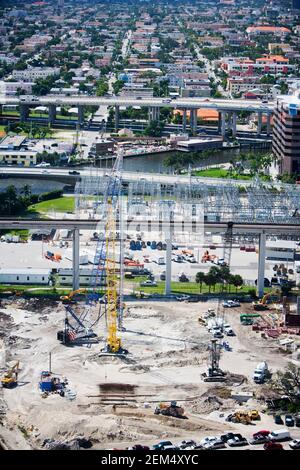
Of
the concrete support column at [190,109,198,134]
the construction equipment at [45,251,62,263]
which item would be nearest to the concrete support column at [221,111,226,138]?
the concrete support column at [190,109,198,134]

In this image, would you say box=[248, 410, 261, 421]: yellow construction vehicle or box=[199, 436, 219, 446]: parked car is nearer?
box=[199, 436, 219, 446]: parked car

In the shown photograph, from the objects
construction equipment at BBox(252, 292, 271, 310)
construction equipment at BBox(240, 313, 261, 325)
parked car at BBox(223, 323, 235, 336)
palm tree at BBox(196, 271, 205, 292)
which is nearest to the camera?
parked car at BBox(223, 323, 235, 336)

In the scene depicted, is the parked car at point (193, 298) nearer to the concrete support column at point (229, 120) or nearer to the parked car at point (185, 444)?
the parked car at point (185, 444)

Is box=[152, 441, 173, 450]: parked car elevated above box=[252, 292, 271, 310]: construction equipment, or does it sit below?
above

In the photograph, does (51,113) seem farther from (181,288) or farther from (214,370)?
(214,370)

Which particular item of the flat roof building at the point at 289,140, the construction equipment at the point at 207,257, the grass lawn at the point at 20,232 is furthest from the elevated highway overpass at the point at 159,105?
the construction equipment at the point at 207,257

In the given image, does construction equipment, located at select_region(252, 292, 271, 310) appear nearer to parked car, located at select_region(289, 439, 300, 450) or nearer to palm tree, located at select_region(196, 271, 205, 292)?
palm tree, located at select_region(196, 271, 205, 292)

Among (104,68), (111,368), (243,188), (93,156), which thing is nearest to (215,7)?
(104,68)
